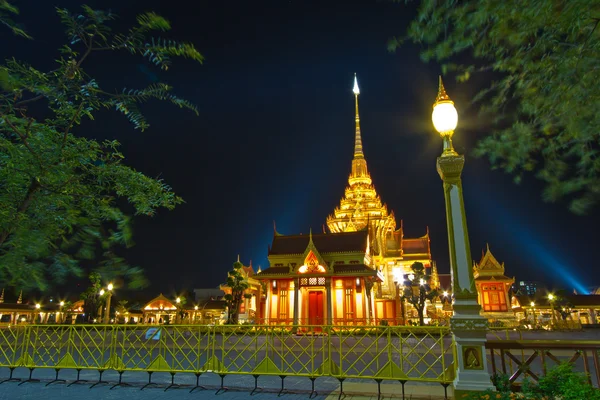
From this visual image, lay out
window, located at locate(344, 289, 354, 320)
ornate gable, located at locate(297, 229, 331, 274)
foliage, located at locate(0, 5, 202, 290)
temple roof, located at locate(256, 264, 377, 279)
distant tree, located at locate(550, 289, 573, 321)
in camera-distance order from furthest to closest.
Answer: distant tree, located at locate(550, 289, 573, 321) < ornate gable, located at locate(297, 229, 331, 274) < temple roof, located at locate(256, 264, 377, 279) < window, located at locate(344, 289, 354, 320) < foliage, located at locate(0, 5, 202, 290)

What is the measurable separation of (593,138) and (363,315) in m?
28.4

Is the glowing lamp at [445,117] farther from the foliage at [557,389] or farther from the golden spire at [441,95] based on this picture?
the foliage at [557,389]

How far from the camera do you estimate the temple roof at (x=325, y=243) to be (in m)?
35.2

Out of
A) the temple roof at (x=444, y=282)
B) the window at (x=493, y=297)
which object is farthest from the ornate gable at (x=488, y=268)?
the temple roof at (x=444, y=282)

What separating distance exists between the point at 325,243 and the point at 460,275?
29.2 meters

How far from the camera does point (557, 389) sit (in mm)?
5809

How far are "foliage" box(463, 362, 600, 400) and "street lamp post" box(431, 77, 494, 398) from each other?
0.63 m

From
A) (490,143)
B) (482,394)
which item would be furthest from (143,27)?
(482,394)

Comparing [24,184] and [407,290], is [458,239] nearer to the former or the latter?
[24,184]

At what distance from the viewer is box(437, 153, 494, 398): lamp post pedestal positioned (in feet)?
22.4

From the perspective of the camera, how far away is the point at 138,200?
12.8 feet

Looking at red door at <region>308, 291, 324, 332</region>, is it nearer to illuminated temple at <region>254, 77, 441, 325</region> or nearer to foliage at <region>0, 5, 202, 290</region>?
illuminated temple at <region>254, 77, 441, 325</region>

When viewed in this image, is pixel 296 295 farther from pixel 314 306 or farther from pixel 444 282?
pixel 444 282

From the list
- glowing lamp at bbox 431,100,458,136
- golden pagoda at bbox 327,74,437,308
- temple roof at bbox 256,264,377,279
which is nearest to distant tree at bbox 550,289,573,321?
golden pagoda at bbox 327,74,437,308
